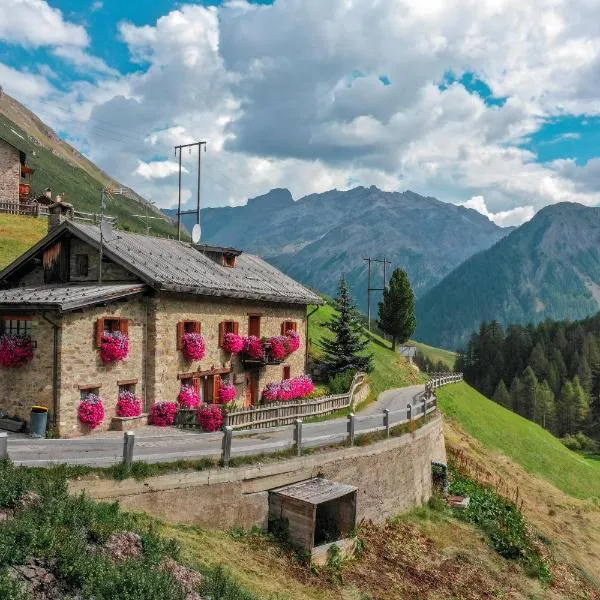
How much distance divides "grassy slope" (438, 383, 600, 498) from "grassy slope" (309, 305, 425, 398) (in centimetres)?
366

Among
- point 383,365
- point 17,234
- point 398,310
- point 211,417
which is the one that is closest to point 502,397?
point 398,310

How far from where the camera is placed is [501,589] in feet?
65.8

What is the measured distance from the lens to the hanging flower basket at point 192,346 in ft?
87.4

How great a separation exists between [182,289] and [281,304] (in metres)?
9.54

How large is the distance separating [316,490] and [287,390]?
14.5m

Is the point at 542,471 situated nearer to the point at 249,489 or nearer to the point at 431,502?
the point at 431,502

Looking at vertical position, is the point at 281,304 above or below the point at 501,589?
above

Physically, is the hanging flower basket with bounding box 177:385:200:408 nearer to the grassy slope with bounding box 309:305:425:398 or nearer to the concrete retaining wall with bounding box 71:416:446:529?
the concrete retaining wall with bounding box 71:416:446:529

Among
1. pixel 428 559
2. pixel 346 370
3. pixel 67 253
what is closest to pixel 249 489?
pixel 428 559

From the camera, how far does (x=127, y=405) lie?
23.9 metres

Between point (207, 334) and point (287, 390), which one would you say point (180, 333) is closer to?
point (207, 334)

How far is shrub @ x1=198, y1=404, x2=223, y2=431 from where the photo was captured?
79.4 feet

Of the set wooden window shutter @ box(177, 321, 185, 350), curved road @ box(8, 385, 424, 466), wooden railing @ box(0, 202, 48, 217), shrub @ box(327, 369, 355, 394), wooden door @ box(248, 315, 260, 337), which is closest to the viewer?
curved road @ box(8, 385, 424, 466)

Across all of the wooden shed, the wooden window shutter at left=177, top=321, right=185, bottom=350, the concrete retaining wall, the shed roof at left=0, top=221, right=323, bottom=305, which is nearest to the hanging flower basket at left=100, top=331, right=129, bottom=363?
the shed roof at left=0, top=221, right=323, bottom=305
